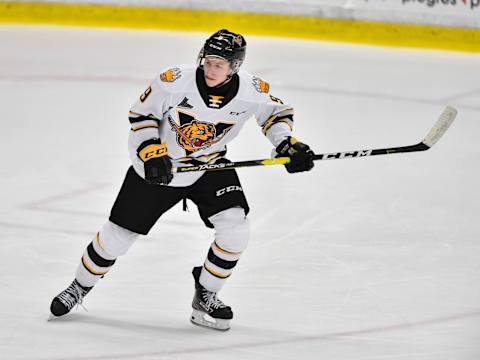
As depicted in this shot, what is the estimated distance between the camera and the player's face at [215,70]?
317 centimetres

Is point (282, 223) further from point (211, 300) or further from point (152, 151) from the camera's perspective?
point (152, 151)

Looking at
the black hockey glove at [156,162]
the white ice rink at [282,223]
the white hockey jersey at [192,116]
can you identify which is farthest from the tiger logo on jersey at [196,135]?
the white ice rink at [282,223]

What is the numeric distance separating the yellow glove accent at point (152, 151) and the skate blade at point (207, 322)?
0.52 m

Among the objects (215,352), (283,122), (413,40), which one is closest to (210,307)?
(215,352)

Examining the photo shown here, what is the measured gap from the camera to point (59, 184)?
492 cm

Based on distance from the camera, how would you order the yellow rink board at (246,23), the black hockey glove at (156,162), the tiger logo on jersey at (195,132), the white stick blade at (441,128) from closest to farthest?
1. the black hockey glove at (156,162)
2. the tiger logo on jersey at (195,132)
3. the white stick blade at (441,128)
4. the yellow rink board at (246,23)

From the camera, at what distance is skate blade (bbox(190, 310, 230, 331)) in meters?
3.36

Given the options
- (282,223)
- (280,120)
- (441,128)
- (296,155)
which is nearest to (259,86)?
(280,120)

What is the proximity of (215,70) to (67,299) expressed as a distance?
78cm

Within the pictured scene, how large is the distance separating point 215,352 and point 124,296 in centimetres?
56

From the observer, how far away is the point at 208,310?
11.1 ft

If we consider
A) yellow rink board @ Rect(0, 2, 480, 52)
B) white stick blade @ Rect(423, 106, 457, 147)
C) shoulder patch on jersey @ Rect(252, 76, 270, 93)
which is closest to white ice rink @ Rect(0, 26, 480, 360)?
yellow rink board @ Rect(0, 2, 480, 52)

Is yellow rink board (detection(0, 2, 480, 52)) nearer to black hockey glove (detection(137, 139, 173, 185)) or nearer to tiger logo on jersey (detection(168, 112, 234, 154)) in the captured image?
tiger logo on jersey (detection(168, 112, 234, 154))

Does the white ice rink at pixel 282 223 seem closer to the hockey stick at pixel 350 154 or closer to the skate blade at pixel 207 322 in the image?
the skate blade at pixel 207 322
